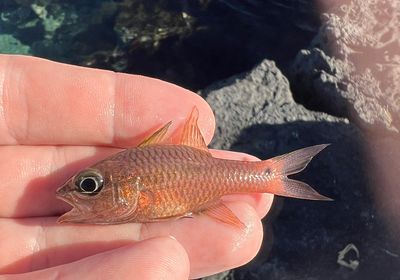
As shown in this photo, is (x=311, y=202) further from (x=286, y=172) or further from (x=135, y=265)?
(x=135, y=265)

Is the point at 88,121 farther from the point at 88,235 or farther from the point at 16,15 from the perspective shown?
the point at 16,15

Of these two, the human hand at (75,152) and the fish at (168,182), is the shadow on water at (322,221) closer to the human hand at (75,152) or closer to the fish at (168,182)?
the human hand at (75,152)

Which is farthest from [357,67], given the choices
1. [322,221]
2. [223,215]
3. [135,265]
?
[135,265]

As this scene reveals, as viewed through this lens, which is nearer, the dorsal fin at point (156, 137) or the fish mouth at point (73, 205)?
the fish mouth at point (73, 205)

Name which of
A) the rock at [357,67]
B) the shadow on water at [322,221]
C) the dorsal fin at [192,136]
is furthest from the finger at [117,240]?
the rock at [357,67]

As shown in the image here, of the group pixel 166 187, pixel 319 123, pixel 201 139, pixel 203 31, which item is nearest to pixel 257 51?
pixel 203 31
